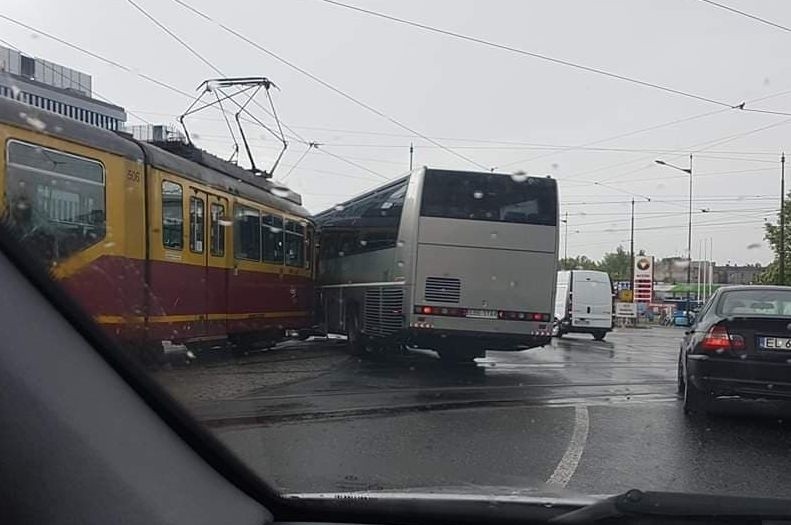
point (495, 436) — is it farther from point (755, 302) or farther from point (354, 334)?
point (354, 334)

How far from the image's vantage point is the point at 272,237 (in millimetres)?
12766

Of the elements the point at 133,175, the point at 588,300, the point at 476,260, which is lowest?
the point at 588,300

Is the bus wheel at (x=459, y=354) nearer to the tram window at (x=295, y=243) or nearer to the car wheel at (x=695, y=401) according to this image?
the tram window at (x=295, y=243)

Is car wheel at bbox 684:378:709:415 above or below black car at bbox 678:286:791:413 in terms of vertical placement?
below

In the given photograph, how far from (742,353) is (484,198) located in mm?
5958

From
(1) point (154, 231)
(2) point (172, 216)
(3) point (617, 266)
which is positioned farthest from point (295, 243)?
(3) point (617, 266)

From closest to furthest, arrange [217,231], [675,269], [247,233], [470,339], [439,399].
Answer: [439,399], [217,231], [247,233], [470,339], [675,269]

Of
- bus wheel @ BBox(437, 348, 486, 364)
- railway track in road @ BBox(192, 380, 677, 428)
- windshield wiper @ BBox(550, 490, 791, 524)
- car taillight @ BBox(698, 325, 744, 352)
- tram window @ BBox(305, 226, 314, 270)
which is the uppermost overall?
tram window @ BBox(305, 226, 314, 270)

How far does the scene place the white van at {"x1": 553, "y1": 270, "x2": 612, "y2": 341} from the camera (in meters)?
27.0

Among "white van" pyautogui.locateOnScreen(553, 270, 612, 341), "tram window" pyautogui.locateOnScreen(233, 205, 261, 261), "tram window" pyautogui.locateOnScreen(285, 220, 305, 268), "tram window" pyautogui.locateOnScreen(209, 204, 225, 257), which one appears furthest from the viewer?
"white van" pyautogui.locateOnScreen(553, 270, 612, 341)

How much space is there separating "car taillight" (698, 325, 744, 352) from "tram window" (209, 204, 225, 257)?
5.79m

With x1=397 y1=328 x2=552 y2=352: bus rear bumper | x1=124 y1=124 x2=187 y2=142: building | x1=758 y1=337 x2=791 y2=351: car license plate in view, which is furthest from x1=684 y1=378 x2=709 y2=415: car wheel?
x1=124 y1=124 x2=187 y2=142: building

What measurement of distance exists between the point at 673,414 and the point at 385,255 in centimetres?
692

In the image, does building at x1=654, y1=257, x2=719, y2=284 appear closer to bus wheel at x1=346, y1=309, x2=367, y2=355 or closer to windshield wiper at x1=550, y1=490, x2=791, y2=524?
bus wheel at x1=346, y1=309, x2=367, y2=355
